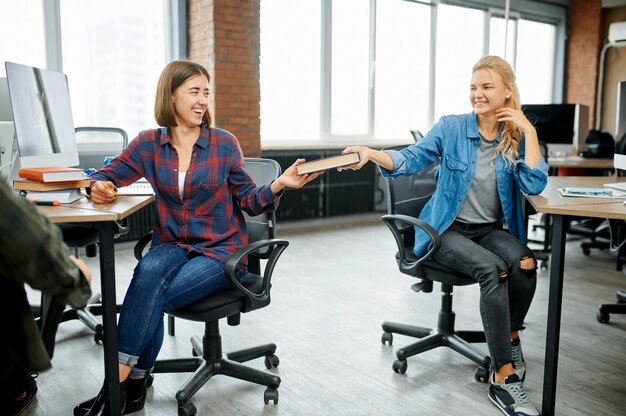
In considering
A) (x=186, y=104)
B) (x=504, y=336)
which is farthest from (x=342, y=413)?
(x=186, y=104)

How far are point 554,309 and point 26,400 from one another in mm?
1981

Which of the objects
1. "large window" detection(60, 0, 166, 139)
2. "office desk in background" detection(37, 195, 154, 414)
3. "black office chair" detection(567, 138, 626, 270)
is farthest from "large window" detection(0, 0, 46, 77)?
"black office chair" detection(567, 138, 626, 270)

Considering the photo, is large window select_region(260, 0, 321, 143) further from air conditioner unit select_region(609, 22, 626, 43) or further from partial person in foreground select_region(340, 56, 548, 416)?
air conditioner unit select_region(609, 22, 626, 43)

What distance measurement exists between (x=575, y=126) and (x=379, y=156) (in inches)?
161

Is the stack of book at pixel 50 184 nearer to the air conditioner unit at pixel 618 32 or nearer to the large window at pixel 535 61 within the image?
the large window at pixel 535 61

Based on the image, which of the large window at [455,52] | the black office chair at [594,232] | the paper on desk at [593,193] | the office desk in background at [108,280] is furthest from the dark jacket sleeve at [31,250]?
the large window at [455,52]

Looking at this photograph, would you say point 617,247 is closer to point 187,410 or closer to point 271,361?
point 271,361

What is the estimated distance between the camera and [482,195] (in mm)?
2471

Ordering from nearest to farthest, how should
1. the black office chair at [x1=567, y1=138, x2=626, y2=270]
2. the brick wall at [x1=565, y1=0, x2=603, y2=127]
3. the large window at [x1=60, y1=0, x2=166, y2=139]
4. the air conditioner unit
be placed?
the black office chair at [x1=567, y1=138, x2=626, y2=270]
the large window at [x1=60, y1=0, x2=166, y2=139]
the air conditioner unit
the brick wall at [x1=565, y1=0, x2=603, y2=127]

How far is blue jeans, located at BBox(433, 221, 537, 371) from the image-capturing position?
2166 millimetres

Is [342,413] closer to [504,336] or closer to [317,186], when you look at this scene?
[504,336]

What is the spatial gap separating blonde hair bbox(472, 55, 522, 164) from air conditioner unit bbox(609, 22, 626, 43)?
6.68 meters

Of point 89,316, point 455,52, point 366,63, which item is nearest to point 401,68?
point 366,63

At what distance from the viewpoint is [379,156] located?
7.68 ft
